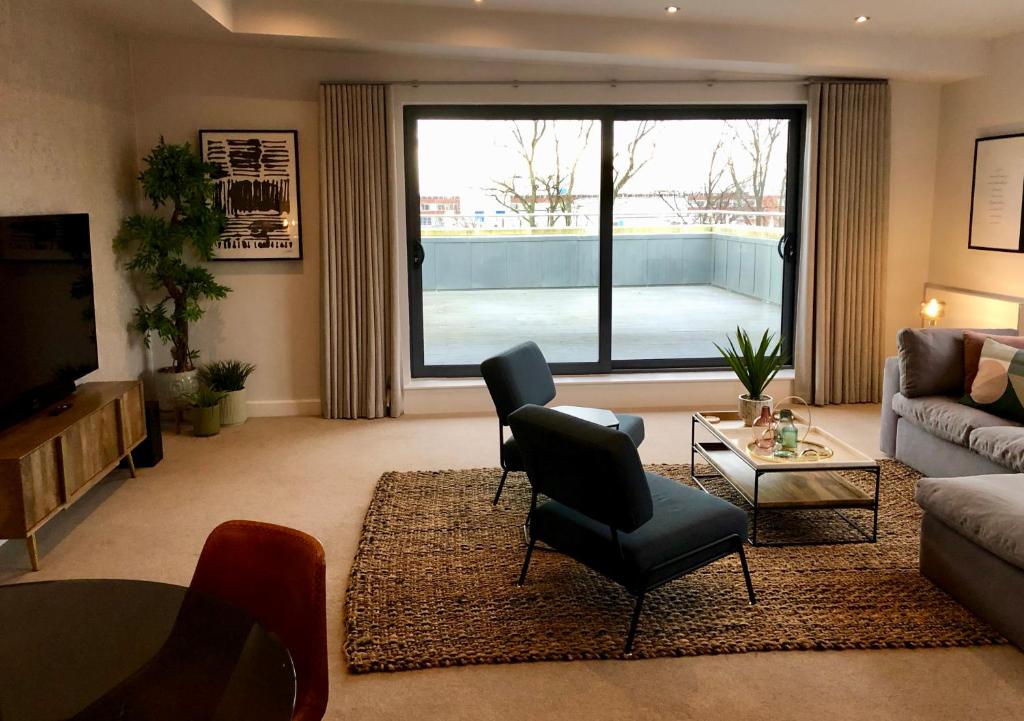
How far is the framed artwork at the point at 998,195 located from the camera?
5.52m

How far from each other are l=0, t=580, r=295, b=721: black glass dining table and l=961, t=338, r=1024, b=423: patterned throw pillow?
12.6 feet

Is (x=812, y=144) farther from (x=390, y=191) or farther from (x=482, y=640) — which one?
(x=482, y=640)

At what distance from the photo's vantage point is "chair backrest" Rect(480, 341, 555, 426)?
4102 millimetres

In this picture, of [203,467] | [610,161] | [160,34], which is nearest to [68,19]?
[160,34]

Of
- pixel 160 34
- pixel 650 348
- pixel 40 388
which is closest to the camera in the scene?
pixel 40 388

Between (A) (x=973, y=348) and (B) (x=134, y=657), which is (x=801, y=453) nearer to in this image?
(A) (x=973, y=348)

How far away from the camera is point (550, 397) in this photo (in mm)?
4598

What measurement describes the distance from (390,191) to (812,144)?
2962mm

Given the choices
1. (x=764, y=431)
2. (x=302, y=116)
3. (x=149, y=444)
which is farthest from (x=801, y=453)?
(x=302, y=116)

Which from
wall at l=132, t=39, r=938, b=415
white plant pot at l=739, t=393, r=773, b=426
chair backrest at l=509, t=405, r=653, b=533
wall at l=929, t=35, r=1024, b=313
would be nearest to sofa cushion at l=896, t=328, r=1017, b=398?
white plant pot at l=739, t=393, r=773, b=426

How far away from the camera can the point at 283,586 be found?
1.97m

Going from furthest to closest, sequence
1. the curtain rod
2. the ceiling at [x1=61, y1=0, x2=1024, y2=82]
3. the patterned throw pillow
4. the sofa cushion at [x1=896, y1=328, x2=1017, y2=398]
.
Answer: the curtain rod
the ceiling at [x1=61, y1=0, x2=1024, y2=82]
the sofa cushion at [x1=896, y1=328, x2=1017, y2=398]
the patterned throw pillow

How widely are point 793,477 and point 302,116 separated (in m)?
3.87

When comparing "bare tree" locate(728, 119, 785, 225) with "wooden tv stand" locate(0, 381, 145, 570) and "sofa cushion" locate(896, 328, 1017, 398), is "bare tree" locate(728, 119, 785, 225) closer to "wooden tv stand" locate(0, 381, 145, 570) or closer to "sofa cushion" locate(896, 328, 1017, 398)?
"sofa cushion" locate(896, 328, 1017, 398)
